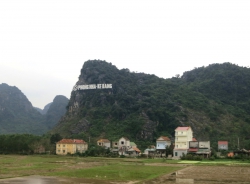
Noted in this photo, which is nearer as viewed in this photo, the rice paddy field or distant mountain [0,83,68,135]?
the rice paddy field

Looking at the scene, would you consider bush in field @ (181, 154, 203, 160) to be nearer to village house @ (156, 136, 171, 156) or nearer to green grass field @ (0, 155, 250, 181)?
green grass field @ (0, 155, 250, 181)

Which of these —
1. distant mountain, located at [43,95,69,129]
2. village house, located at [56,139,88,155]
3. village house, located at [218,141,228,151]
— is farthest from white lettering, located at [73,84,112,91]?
distant mountain, located at [43,95,69,129]

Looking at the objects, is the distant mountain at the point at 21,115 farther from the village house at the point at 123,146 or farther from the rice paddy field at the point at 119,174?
the rice paddy field at the point at 119,174

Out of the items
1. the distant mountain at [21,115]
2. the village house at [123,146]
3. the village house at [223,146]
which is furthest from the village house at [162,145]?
the distant mountain at [21,115]

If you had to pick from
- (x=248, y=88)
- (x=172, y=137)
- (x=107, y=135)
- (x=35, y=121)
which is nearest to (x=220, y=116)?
(x=172, y=137)

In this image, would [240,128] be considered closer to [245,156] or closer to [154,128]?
[154,128]

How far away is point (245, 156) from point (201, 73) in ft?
287

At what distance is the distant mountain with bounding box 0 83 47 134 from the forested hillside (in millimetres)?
50201

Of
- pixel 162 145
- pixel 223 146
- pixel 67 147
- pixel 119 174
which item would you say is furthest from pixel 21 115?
pixel 119 174

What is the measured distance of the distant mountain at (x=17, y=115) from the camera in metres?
154

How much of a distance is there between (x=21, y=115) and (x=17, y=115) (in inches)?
107

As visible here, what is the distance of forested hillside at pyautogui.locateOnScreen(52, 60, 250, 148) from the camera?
87.4 m

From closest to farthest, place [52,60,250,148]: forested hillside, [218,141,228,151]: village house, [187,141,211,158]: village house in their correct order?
[187,141,211,158]: village house
[218,141,228,151]: village house
[52,60,250,148]: forested hillside

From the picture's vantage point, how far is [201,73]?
13525cm
